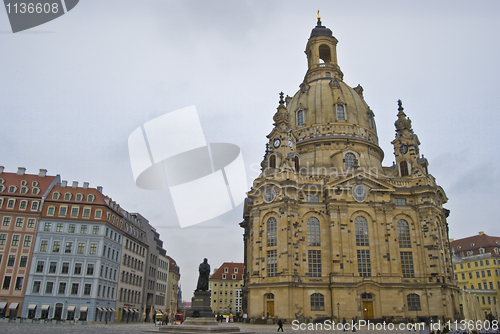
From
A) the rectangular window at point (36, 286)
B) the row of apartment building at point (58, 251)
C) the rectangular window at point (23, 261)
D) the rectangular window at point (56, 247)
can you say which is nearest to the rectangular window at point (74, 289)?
the row of apartment building at point (58, 251)

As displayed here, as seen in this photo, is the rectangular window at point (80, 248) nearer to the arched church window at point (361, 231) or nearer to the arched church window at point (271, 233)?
the arched church window at point (271, 233)

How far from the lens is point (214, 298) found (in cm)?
9531

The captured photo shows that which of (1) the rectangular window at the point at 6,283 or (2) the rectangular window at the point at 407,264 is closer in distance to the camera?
(1) the rectangular window at the point at 6,283

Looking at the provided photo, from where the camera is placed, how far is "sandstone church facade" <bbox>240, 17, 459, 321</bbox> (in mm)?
48938

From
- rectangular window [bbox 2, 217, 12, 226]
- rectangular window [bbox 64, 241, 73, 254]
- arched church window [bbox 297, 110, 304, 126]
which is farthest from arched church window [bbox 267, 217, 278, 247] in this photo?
rectangular window [bbox 2, 217, 12, 226]

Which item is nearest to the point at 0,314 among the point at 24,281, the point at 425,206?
the point at 24,281

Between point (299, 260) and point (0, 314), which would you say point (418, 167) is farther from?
point (0, 314)

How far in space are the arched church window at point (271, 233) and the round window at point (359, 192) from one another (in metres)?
11.6

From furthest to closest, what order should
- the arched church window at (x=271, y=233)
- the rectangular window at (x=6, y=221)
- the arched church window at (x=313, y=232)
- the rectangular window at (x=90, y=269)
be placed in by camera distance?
the arched church window at (x=313, y=232) → the arched church window at (x=271, y=233) → the rectangular window at (x=90, y=269) → the rectangular window at (x=6, y=221)

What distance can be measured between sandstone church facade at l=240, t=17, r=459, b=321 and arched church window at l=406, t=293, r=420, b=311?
4.7 inches

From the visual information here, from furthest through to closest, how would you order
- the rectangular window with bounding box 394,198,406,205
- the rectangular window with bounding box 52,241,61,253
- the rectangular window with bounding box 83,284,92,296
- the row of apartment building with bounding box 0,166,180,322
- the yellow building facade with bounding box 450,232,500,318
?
the yellow building facade with bounding box 450,232,500,318 → the rectangular window with bounding box 394,198,406,205 → the rectangular window with bounding box 52,241,61,253 → the rectangular window with bounding box 83,284,92,296 → the row of apartment building with bounding box 0,166,180,322

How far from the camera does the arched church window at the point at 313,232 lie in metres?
52.6

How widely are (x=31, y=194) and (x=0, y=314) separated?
1476 cm

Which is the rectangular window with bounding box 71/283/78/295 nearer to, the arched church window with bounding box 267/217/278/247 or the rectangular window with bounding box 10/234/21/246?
the rectangular window with bounding box 10/234/21/246
